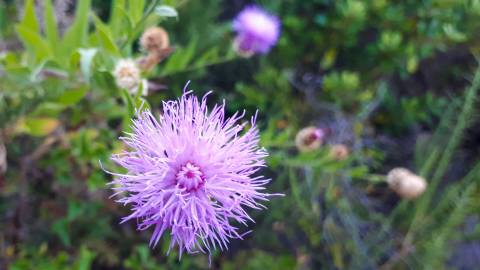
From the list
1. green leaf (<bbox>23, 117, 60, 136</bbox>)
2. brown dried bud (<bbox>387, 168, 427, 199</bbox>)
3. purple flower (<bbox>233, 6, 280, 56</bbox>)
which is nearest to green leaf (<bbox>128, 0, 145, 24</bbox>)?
green leaf (<bbox>23, 117, 60, 136</bbox>)

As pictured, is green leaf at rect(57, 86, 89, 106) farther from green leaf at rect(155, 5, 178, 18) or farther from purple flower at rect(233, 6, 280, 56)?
purple flower at rect(233, 6, 280, 56)

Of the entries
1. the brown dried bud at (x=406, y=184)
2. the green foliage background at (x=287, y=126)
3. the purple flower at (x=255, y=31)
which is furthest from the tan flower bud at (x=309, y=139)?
the purple flower at (x=255, y=31)

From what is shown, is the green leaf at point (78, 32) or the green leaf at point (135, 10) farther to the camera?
the green leaf at point (78, 32)

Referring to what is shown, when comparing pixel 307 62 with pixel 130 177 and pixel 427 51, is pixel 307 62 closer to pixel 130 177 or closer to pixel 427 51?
pixel 427 51

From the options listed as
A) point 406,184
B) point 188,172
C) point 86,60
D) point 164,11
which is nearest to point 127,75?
point 86,60

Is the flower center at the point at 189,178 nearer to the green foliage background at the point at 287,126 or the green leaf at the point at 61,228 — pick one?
the green foliage background at the point at 287,126

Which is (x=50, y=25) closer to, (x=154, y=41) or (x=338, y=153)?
(x=154, y=41)

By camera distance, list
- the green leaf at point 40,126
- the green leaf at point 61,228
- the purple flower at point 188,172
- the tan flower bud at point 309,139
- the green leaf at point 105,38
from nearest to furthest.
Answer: the purple flower at point 188,172 < the green leaf at point 105,38 < the tan flower bud at point 309,139 < the green leaf at point 40,126 < the green leaf at point 61,228
